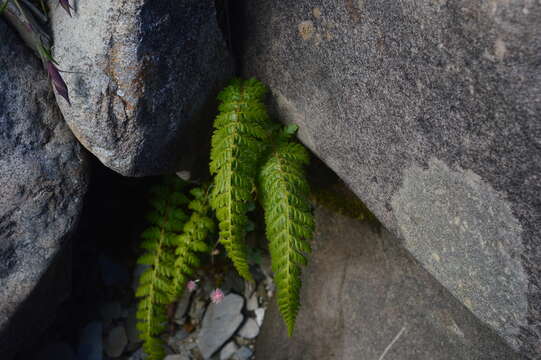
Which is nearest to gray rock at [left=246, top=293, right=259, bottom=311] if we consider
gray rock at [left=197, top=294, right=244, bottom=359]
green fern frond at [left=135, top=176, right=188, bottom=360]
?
gray rock at [left=197, top=294, right=244, bottom=359]

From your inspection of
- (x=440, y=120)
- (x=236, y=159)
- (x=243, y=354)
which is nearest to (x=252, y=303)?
(x=243, y=354)

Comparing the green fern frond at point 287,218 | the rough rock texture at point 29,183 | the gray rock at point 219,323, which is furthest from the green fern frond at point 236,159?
the gray rock at point 219,323

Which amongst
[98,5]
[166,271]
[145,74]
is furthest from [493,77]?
[166,271]

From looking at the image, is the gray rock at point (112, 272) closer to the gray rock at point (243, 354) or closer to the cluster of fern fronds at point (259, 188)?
the gray rock at point (243, 354)

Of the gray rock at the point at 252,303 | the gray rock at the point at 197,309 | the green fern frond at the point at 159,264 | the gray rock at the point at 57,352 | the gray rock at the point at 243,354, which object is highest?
the green fern frond at the point at 159,264

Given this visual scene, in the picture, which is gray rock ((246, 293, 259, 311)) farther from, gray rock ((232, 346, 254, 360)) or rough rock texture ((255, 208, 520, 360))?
gray rock ((232, 346, 254, 360))

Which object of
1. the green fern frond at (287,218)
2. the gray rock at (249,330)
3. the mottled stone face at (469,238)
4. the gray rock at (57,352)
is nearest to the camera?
the mottled stone face at (469,238)
